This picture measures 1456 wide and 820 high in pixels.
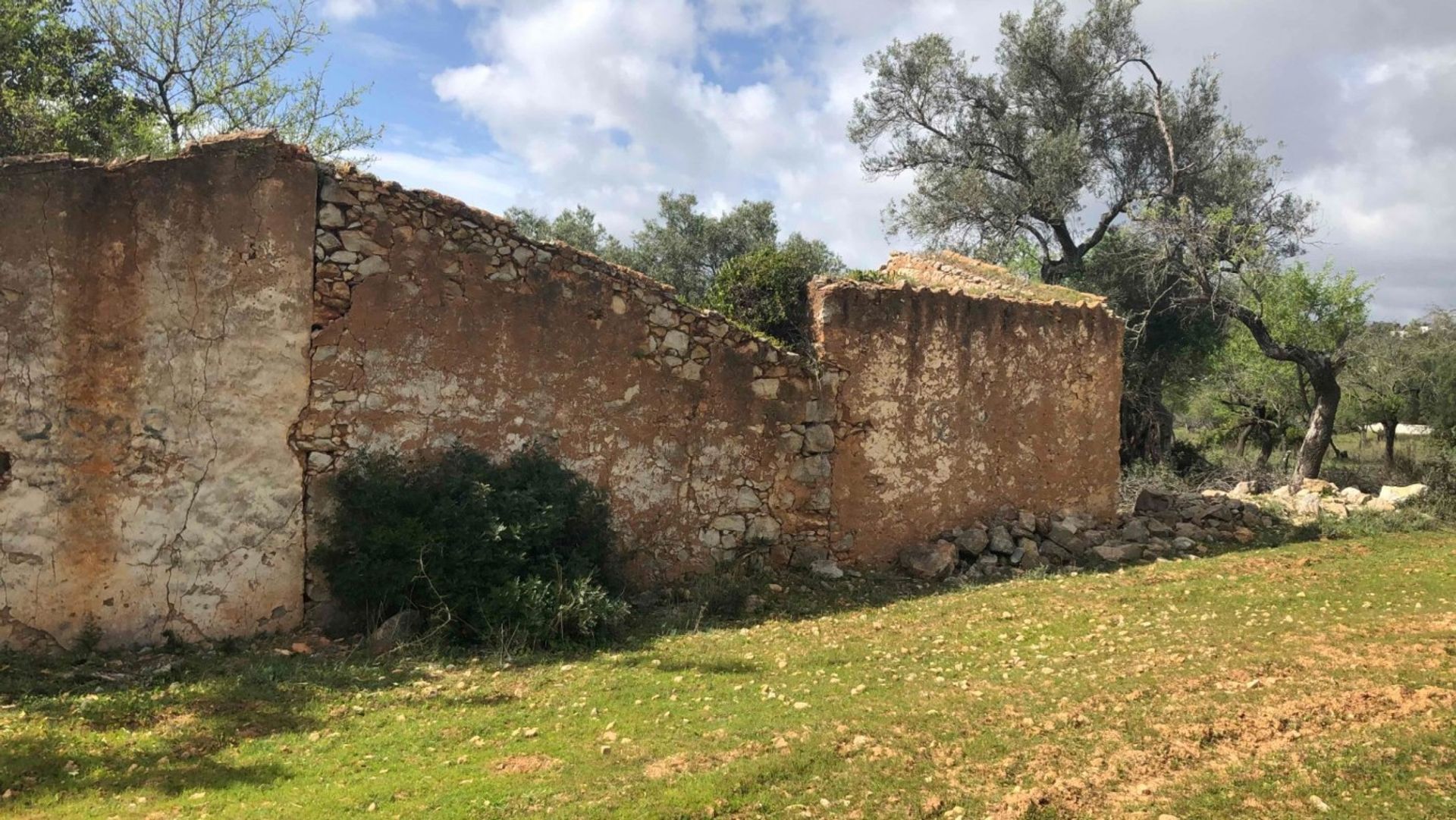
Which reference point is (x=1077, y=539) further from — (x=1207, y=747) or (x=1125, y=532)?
(x=1207, y=747)

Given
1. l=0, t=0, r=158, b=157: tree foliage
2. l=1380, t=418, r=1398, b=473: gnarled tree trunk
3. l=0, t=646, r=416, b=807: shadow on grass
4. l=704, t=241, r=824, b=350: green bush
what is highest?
l=0, t=0, r=158, b=157: tree foliage

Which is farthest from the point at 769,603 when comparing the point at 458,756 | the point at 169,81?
the point at 169,81

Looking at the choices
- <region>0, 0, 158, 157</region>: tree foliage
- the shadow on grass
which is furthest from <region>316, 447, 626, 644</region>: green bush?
<region>0, 0, 158, 157</region>: tree foliage

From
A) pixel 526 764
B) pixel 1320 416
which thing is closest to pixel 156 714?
pixel 526 764

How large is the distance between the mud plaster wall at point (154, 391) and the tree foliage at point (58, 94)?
5.39 m

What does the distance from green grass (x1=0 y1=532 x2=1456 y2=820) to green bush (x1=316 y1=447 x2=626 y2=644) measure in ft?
1.37

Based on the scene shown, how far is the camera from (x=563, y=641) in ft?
23.2

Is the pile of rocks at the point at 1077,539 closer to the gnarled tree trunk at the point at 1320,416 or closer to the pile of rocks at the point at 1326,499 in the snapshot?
the pile of rocks at the point at 1326,499

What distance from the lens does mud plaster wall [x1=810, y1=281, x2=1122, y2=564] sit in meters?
9.89

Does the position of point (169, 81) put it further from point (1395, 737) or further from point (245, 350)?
point (1395, 737)

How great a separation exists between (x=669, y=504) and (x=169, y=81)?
1041 centimetres

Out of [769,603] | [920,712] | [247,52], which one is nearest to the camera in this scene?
[920,712]

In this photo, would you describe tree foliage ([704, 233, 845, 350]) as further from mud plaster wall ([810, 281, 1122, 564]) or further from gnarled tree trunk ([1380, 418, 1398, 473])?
gnarled tree trunk ([1380, 418, 1398, 473])

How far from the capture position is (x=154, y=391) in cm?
682
